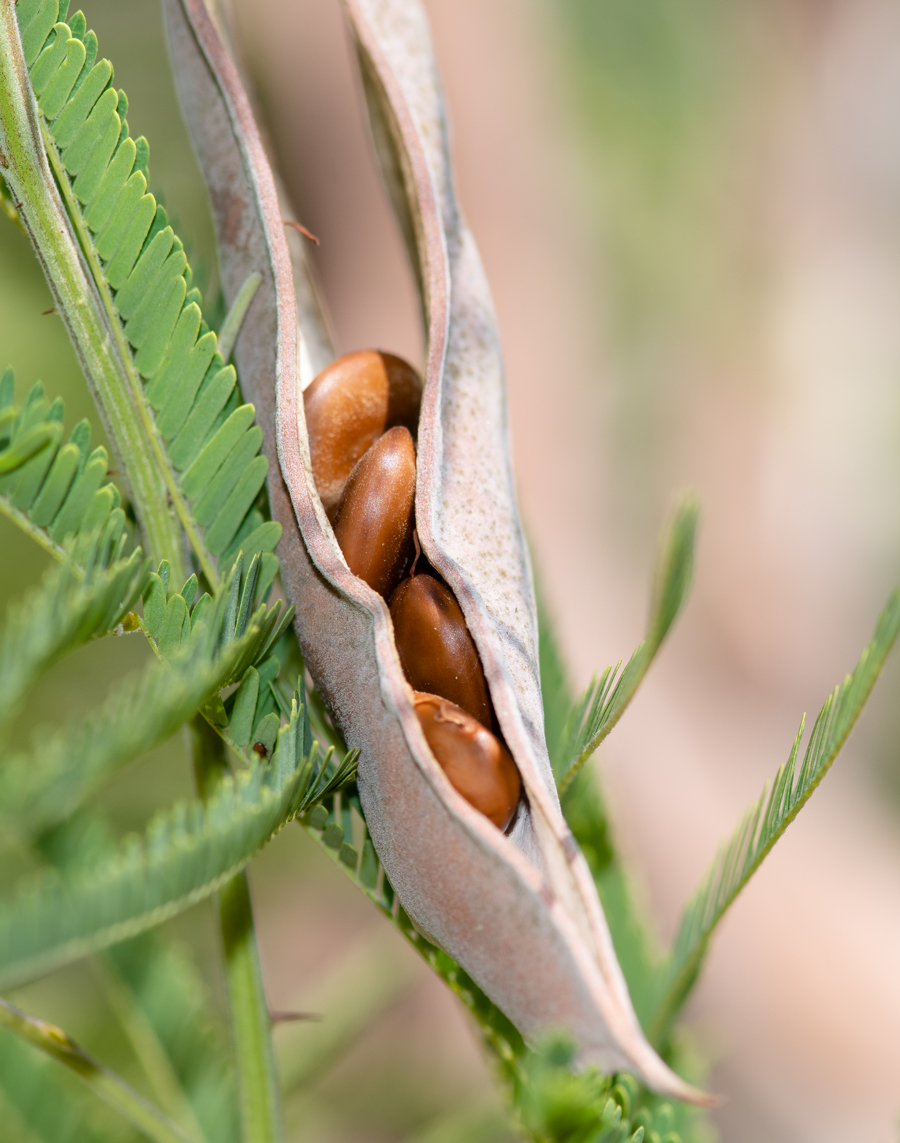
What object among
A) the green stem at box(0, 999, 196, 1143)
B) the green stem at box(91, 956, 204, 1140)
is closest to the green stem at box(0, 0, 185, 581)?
the green stem at box(0, 999, 196, 1143)

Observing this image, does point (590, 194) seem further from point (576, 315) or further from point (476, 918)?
point (476, 918)

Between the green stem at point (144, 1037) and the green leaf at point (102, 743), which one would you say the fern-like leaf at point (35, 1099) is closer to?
the green stem at point (144, 1037)

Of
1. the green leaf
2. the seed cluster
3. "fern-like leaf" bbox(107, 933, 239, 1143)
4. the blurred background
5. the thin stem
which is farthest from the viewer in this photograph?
the blurred background

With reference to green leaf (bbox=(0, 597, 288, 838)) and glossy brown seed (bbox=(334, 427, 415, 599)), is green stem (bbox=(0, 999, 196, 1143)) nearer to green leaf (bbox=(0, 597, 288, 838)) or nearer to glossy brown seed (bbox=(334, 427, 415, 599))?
green leaf (bbox=(0, 597, 288, 838))

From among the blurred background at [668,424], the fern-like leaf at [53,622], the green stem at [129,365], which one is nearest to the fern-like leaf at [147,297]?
the green stem at [129,365]

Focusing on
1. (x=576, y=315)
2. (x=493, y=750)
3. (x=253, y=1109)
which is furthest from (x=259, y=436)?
(x=576, y=315)
